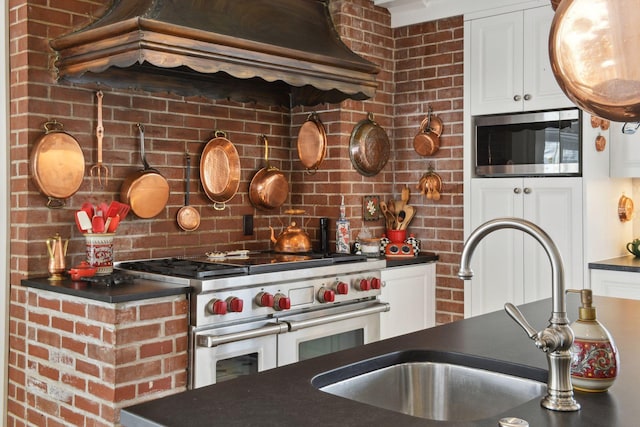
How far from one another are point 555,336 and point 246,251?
2597 millimetres

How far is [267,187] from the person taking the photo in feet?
13.5

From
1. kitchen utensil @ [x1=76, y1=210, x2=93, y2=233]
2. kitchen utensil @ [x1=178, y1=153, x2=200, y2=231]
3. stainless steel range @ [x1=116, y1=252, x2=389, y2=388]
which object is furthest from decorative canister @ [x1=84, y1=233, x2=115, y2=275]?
kitchen utensil @ [x1=178, y1=153, x2=200, y2=231]

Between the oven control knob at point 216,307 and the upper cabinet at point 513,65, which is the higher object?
the upper cabinet at point 513,65

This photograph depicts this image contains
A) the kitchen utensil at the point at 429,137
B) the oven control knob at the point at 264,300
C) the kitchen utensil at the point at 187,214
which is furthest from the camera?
the kitchen utensil at the point at 429,137

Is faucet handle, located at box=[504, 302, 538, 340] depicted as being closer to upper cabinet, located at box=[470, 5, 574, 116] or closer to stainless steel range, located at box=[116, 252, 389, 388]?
stainless steel range, located at box=[116, 252, 389, 388]

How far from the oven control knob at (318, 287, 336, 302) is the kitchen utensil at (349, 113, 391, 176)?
104cm

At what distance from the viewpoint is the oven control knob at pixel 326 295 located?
136 inches

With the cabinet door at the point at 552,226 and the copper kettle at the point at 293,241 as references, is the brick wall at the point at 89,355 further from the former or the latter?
the cabinet door at the point at 552,226

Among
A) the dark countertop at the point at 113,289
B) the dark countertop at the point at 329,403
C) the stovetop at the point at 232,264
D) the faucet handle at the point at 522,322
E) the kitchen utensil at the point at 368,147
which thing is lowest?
the dark countertop at the point at 329,403

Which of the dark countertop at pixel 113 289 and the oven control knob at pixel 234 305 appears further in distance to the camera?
Answer: the oven control knob at pixel 234 305

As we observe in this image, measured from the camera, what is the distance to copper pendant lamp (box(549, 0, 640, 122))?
844mm

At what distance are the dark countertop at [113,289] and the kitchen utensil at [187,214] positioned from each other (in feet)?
2.13

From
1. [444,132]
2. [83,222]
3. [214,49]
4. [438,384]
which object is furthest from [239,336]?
[444,132]

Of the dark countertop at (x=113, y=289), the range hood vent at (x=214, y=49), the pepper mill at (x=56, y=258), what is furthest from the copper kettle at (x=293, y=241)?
the pepper mill at (x=56, y=258)
